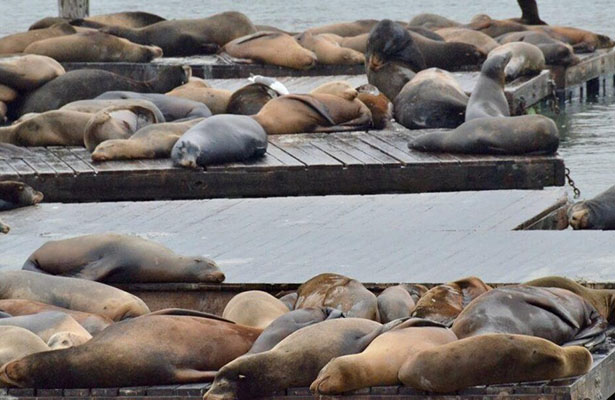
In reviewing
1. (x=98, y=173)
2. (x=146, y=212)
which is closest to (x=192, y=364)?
(x=146, y=212)

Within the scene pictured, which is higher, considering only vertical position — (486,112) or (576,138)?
(486,112)

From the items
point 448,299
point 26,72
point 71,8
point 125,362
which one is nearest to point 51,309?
point 125,362

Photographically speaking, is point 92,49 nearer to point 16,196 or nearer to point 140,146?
point 140,146

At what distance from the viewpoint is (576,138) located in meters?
14.3

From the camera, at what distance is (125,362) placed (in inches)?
197

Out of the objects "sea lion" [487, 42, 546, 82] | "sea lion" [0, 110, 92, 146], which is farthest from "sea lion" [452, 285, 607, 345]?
"sea lion" [487, 42, 546, 82]

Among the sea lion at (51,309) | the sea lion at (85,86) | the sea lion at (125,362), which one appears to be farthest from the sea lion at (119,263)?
the sea lion at (85,86)

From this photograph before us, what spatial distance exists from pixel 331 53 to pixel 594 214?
6.36m

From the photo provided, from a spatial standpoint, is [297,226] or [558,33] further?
[558,33]

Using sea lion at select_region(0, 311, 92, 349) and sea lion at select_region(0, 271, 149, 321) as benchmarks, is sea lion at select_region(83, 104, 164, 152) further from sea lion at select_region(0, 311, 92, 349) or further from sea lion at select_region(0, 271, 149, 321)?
sea lion at select_region(0, 311, 92, 349)

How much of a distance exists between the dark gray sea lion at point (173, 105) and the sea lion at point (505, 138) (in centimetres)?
196

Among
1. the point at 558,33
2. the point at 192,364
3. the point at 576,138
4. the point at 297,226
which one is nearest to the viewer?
the point at 192,364

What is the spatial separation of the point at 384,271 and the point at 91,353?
185 cm

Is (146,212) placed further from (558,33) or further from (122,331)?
(558,33)
